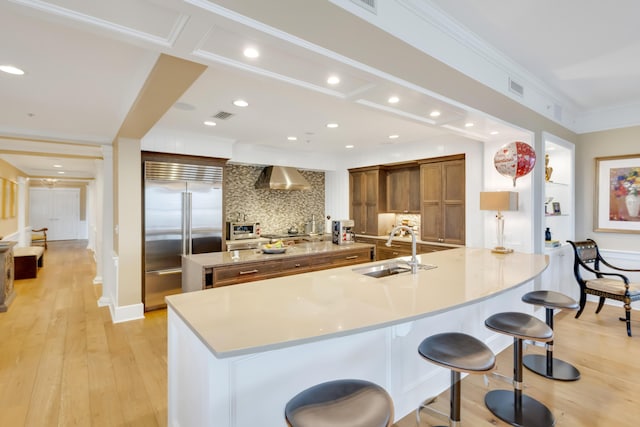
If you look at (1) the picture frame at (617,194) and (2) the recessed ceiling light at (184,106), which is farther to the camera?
(1) the picture frame at (617,194)

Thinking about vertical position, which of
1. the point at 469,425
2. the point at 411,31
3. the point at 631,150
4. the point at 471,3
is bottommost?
the point at 469,425

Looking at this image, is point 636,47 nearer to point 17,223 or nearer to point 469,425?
point 469,425

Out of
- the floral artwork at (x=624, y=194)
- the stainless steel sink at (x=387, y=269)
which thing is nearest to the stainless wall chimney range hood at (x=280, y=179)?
the stainless steel sink at (x=387, y=269)

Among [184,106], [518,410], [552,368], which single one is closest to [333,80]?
[184,106]

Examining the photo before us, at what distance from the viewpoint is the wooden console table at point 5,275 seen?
4293 millimetres

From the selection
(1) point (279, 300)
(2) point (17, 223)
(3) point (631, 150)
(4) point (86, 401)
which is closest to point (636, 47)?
(3) point (631, 150)

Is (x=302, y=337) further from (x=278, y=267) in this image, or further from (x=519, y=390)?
(x=278, y=267)

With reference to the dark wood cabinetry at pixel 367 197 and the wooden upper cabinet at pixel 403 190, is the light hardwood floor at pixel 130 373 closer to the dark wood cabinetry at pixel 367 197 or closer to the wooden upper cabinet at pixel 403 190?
the wooden upper cabinet at pixel 403 190

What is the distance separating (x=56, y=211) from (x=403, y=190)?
14.3 metres

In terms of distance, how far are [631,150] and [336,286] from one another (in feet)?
16.1

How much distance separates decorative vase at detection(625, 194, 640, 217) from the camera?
4.22 m

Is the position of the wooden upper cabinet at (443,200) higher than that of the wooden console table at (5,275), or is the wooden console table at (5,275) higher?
the wooden upper cabinet at (443,200)

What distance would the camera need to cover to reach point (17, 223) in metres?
8.45

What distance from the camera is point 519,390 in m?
2.16
